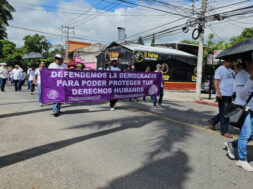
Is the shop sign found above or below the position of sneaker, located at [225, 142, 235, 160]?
above

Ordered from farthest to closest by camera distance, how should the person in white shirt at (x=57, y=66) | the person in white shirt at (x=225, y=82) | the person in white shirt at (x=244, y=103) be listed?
the person in white shirt at (x=57, y=66) < the person in white shirt at (x=225, y=82) < the person in white shirt at (x=244, y=103)

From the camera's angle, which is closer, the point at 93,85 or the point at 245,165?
the point at 245,165

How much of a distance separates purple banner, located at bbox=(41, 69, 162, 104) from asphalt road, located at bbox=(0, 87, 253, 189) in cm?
99

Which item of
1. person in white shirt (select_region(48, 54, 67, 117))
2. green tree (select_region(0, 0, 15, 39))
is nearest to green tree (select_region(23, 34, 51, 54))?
green tree (select_region(0, 0, 15, 39))

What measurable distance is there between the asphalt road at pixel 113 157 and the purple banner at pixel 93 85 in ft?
3.25

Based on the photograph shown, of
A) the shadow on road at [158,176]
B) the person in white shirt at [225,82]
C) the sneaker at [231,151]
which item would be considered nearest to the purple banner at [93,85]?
the person in white shirt at [225,82]

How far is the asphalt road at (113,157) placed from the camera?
112 inches

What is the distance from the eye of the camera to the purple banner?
6.39 m

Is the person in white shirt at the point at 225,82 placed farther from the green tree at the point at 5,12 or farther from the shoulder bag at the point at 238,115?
the green tree at the point at 5,12

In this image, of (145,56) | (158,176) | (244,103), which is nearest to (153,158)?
(158,176)

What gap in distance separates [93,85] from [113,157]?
3.93 metres

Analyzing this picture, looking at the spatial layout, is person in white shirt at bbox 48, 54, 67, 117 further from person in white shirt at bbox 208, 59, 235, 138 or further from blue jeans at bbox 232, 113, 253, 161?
blue jeans at bbox 232, 113, 253, 161

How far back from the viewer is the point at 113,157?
3.66 m

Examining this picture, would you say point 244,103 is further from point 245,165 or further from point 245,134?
point 245,165
